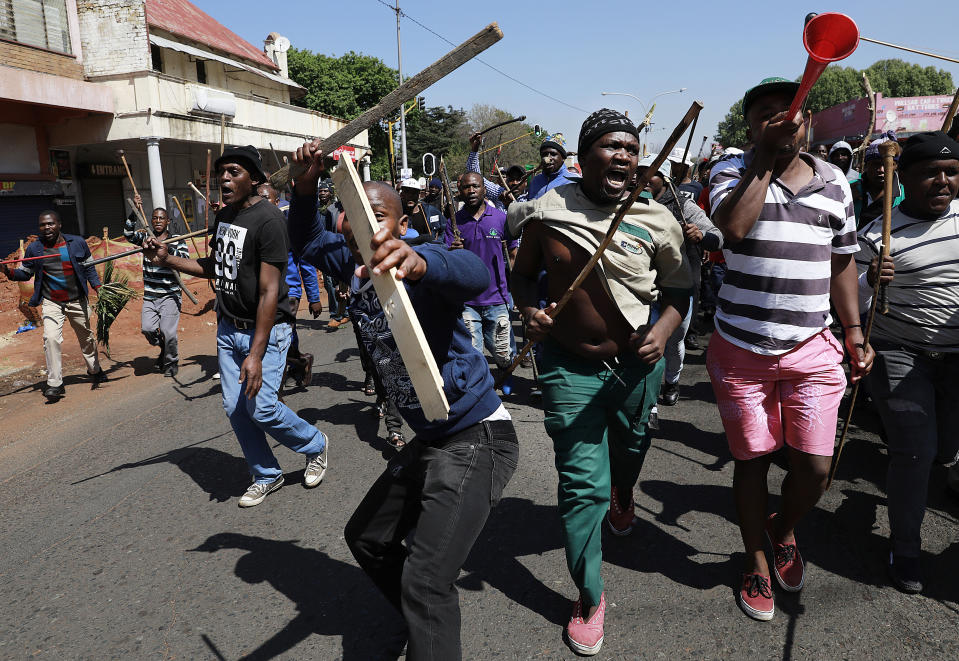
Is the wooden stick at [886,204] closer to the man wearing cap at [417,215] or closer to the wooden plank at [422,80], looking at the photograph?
the wooden plank at [422,80]

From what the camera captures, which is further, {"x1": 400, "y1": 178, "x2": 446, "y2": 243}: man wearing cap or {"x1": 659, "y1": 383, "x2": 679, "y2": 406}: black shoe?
{"x1": 400, "y1": 178, "x2": 446, "y2": 243}: man wearing cap

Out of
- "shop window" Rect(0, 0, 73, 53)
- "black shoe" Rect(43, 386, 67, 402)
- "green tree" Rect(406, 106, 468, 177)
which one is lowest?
"black shoe" Rect(43, 386, 67, 402)

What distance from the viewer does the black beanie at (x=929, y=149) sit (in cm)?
292

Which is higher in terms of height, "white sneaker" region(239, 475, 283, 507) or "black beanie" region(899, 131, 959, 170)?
"black beanie" region(899, 131, 959, 170)

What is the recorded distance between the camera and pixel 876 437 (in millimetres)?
4801

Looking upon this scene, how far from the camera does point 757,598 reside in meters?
2.74

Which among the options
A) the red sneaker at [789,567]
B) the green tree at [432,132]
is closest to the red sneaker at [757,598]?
the red sneaker at [789,567]

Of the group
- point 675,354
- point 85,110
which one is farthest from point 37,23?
point 675,354

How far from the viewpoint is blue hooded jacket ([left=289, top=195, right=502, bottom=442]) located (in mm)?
2045

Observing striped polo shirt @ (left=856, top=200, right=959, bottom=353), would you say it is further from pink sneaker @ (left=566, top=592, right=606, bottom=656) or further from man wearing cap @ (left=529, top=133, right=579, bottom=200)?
man wearing cap @ (left=529, top=133, right=579, bottom=200)

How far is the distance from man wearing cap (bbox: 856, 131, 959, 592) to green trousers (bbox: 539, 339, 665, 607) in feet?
3.69

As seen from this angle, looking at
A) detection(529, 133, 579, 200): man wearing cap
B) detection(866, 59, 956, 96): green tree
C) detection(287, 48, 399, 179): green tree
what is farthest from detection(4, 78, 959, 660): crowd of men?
detection(866, 59, 956, 96): green tree

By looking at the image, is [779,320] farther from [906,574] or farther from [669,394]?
[669,394]

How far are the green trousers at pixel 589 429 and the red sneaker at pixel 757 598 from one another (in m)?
0.64
